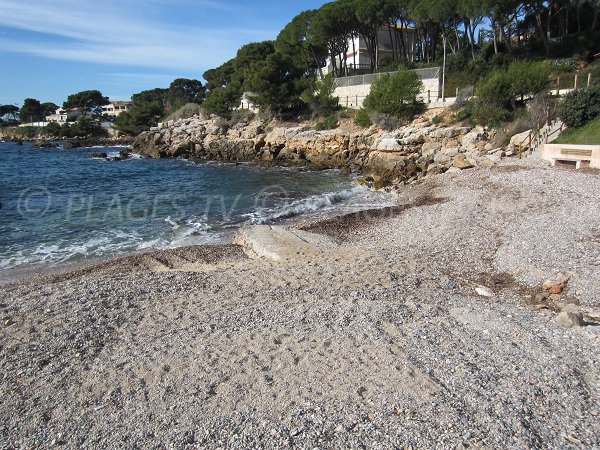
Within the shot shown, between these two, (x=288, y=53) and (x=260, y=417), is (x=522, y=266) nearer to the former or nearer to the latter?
(x=260, y=417)

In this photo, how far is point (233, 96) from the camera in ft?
209

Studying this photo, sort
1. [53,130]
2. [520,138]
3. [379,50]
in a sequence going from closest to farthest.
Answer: [520,138], [379,50], [53,130]

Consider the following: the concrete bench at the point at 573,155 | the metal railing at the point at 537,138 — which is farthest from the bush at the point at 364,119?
the concrete bench at the point at 573,155

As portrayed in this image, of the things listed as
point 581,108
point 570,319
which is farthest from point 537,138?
point 570,319

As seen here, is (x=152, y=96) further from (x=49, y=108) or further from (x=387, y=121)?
(x=387, y=121)

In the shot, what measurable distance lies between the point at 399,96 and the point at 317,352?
3753cm

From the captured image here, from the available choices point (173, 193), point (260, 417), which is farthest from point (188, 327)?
point (173, 193)

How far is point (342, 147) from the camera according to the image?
133ft

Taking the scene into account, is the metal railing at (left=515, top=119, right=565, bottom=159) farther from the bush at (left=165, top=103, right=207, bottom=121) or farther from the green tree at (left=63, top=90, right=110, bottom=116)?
the green tree at (left=63, top=90, right=110, bottom=116)

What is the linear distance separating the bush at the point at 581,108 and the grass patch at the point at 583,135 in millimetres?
356

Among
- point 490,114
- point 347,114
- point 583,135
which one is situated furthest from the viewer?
point 347,114

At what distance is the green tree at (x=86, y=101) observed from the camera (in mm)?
132000

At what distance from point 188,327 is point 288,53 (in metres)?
62.2

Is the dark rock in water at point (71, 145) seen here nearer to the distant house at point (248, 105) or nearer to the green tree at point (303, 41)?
the distant house at point (248, 105)
